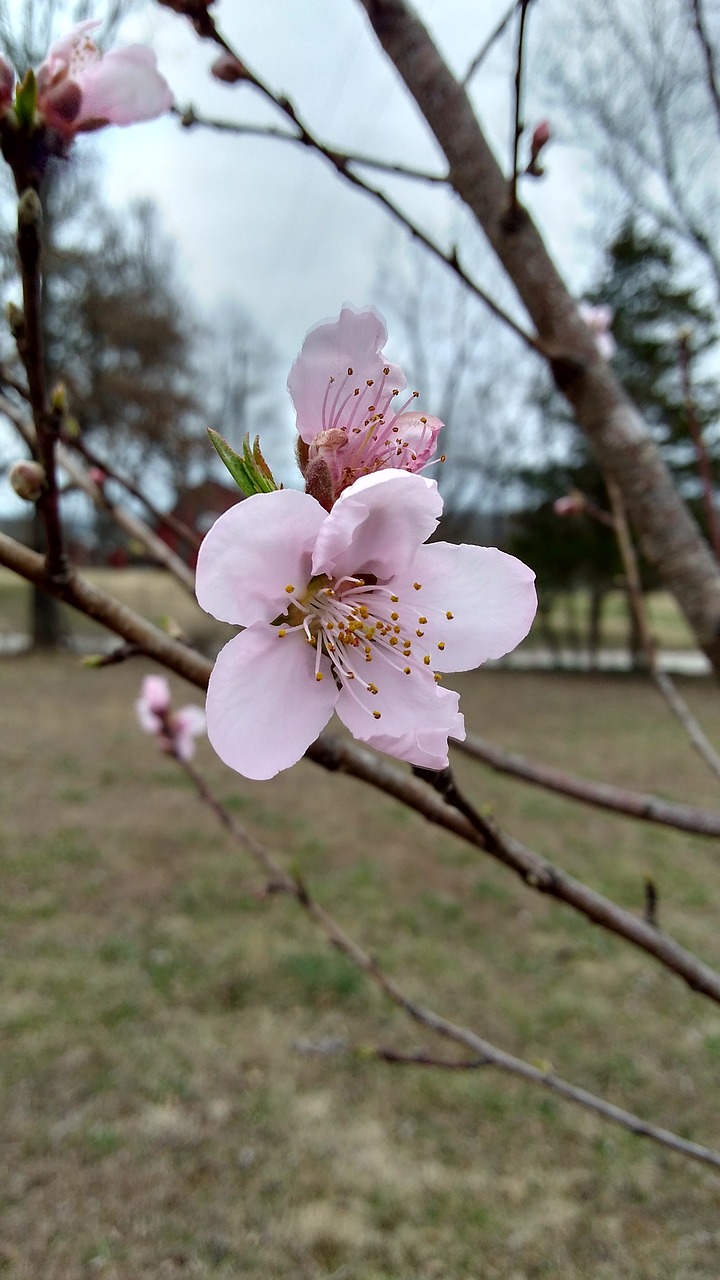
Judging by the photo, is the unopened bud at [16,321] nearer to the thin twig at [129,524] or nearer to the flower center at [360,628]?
the flower center at [360,628]

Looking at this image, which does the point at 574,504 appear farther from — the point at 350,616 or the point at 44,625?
the point at 44,625

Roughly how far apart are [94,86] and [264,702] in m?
0.46

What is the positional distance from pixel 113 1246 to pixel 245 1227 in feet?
1.15

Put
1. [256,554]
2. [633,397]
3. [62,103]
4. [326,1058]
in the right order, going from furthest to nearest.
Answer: [633,397], [326,1058], [62,103], [256,554]

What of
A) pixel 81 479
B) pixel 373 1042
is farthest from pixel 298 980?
pixel 81 479

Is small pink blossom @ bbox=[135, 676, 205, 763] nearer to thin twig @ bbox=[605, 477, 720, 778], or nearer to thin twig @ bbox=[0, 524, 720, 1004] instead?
thin twig @ bbox=[605, 477, 720, 778]

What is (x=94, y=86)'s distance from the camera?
1.81 ft

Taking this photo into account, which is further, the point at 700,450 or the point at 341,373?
the point at 700,450

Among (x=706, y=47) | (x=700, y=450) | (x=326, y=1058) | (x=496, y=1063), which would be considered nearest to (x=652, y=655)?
(x=700, y=450)

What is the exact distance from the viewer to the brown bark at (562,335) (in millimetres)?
940

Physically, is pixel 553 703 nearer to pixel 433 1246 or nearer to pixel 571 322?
pixel 433 1246

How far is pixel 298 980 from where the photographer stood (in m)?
3.36

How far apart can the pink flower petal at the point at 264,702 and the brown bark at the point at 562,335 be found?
683 millimetres

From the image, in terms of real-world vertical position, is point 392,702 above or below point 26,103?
below
